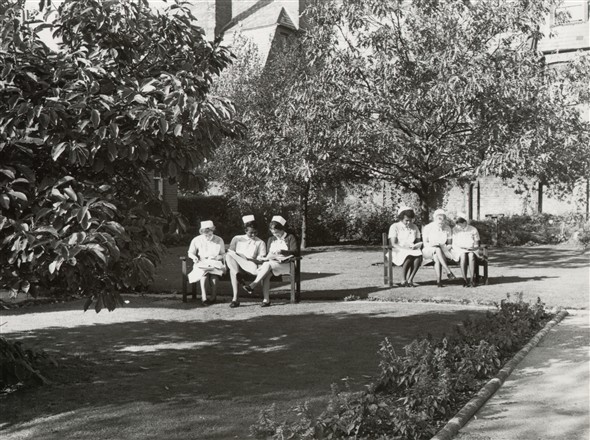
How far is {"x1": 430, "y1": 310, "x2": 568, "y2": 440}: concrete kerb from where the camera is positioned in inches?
196

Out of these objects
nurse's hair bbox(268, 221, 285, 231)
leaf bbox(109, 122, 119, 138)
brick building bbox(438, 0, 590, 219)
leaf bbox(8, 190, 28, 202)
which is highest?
brick building bbox(438, 0, 590, 219)

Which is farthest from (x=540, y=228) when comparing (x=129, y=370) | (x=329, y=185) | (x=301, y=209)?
(x=129, y=370)

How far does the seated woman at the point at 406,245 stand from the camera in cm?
1321

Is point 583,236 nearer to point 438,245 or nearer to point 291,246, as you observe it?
point 438,245

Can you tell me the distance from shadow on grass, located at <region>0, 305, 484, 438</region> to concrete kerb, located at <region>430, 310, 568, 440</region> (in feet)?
→ 3.48

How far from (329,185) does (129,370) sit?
13.4 metres

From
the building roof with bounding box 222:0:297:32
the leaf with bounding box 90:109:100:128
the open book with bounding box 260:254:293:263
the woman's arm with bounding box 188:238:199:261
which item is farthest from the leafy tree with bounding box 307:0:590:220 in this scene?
the building roof with bounding box 222:0:297:32

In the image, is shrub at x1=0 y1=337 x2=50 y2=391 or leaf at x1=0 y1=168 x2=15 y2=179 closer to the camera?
leaf at x1=0 y1=168 x2=15 y2=179

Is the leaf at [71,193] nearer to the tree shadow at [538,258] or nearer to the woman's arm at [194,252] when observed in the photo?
the woman's arm at [194,252]

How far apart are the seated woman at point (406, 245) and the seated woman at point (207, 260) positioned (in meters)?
3.46

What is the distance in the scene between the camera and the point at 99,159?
550cm

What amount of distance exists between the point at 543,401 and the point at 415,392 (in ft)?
3.89

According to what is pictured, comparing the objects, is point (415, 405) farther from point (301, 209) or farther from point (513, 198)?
point (513, 198)

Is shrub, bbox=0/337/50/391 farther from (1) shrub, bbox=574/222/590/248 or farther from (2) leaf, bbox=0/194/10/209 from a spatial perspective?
(1) shrub, bbox=574/222/590/248
